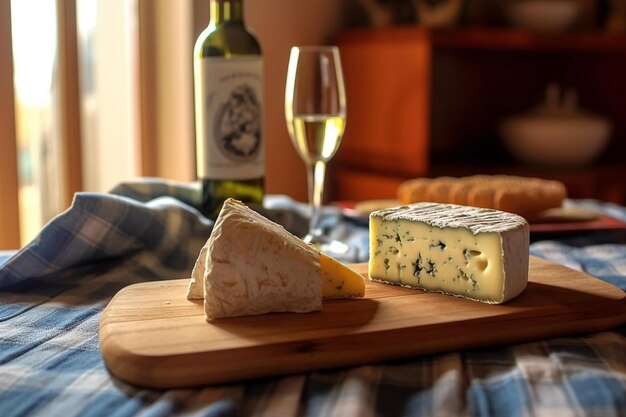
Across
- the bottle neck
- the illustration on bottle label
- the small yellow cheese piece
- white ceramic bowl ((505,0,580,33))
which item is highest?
white ceramic bowl ((505,0,580,33))

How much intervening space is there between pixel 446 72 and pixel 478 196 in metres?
1.52

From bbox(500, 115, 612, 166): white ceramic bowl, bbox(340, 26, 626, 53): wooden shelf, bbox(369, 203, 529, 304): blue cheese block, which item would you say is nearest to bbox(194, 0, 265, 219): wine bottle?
bbox(369, 203, 529, 304): blue cheese block

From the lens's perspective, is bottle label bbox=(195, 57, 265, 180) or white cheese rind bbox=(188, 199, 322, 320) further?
bottle label bbox=(195, 57, 265, 180)

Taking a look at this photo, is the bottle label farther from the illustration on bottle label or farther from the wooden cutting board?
the wooden cutting board

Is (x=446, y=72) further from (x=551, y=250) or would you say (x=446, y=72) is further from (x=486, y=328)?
(x=486, y=328)

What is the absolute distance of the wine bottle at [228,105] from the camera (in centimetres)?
113

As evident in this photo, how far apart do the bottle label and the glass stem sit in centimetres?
8

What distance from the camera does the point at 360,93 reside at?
7.96ft

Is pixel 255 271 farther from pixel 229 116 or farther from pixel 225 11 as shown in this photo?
pixel 225 11

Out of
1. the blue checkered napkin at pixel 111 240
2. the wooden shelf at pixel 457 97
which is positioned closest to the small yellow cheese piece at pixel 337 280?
the blue checkered napkin at pixel 111 240

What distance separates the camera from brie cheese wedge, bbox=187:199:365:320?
28.4 inches

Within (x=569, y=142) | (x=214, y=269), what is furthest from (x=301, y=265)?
(x=569, y=142)

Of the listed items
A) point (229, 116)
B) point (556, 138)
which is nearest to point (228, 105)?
point (229, 116)

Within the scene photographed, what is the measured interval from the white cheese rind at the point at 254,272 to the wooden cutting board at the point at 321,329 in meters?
0.01
